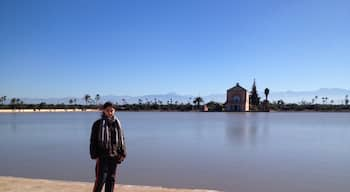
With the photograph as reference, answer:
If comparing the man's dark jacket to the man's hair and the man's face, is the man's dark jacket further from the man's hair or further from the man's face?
the man's hair

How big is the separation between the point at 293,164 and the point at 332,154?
11.6 ft

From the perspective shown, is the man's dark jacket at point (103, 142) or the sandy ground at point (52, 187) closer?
the man's dark jacket at point (103, 142)

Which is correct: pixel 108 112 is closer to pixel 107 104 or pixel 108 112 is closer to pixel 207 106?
pixel 107 104

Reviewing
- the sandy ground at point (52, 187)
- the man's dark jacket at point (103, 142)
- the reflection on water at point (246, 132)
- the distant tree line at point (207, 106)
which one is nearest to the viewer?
the man's dark jacket at point (103, 142)

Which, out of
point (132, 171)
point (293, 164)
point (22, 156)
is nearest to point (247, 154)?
point (293, 164)

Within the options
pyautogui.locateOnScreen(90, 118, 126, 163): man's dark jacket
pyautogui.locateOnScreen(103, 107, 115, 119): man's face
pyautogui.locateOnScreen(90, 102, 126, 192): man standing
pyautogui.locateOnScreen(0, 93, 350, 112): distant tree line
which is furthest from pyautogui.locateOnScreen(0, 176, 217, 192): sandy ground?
pyautogui.locateOnScreen(0, 93, 350, 112): distant tree line

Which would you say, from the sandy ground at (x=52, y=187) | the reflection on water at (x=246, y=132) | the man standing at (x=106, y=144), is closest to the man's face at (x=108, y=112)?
the man standing at (x=106, y=144)

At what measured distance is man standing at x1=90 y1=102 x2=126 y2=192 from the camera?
4566 mm

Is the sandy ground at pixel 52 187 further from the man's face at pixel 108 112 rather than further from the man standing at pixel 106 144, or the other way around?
the man's face at pixel 108 112

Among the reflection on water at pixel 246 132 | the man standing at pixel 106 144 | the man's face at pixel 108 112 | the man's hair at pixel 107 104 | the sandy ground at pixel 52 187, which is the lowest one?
the reflection on water at pixel 246 132

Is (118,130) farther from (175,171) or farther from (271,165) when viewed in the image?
(271,165)

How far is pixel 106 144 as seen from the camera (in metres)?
4.58

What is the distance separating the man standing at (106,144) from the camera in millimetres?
4566

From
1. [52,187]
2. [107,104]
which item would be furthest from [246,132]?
[107,104]
